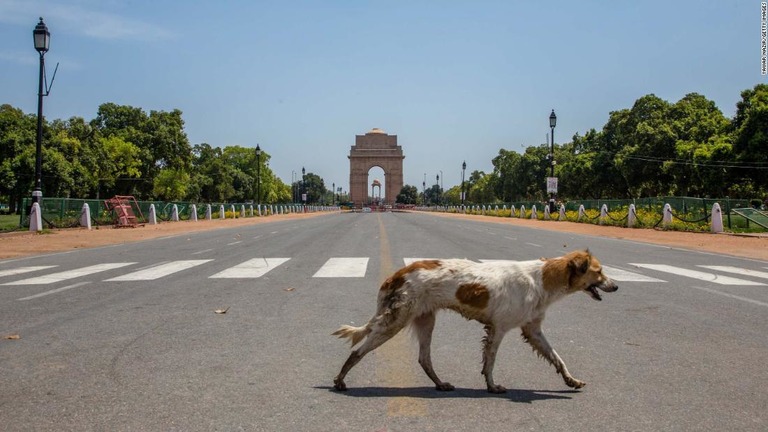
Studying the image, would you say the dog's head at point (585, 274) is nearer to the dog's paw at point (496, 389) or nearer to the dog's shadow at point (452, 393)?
the dog's shadow at point (452, 393)

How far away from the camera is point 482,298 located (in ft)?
15.8

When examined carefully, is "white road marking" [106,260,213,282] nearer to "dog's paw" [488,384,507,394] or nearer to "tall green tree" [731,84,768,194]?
"dog's paw" [488,384,507,394]

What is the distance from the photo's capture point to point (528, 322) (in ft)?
16.1

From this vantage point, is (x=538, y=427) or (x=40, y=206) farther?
(x=40, y=206)

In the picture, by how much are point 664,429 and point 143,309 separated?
647cm

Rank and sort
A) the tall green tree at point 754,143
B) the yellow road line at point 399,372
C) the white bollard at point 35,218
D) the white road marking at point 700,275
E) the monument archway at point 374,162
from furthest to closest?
the monument archway at point 374,162 < the tall green tree at point 754,143 < the white bollard at point 35,218 < the white road marking at point 700,275 < the yellow road line at point 399,372

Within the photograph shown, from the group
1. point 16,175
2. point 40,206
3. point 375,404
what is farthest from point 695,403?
point 16,175

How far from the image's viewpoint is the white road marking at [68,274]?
11.3 metres

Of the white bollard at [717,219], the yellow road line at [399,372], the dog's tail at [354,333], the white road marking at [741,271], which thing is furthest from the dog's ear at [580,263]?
the white bollard at [717,219]

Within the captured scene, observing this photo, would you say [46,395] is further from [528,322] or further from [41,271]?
[41,271]

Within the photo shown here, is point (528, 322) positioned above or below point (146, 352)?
above

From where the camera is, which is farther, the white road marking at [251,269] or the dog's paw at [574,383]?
the white road marking at [251,269]

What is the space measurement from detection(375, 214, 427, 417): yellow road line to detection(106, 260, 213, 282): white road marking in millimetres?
6637

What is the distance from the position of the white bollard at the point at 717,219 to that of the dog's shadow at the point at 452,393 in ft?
88.5
